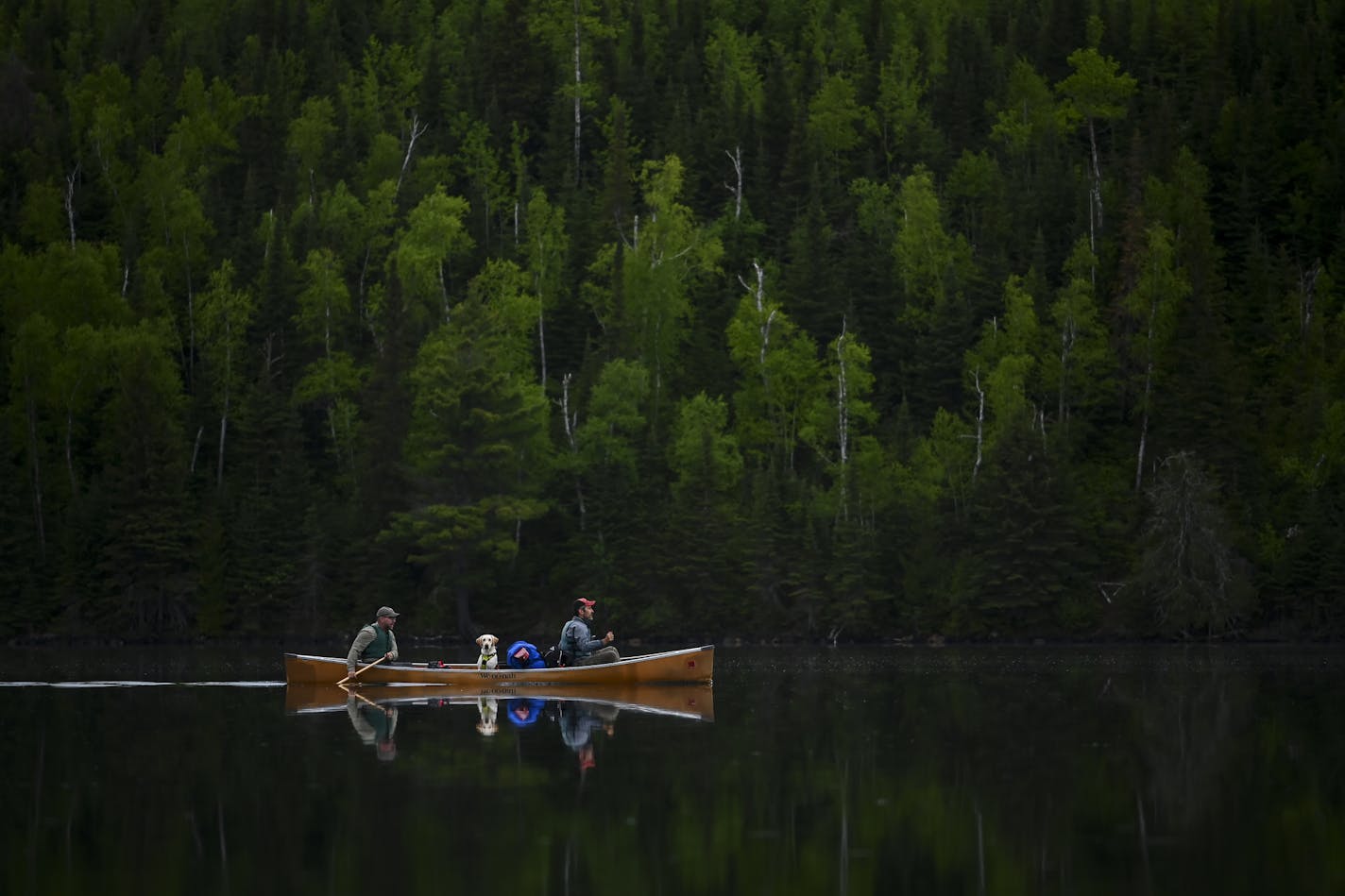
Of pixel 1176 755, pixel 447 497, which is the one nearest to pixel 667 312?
pixel 447 497

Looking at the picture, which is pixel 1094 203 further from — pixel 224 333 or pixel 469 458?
pixel 224 333

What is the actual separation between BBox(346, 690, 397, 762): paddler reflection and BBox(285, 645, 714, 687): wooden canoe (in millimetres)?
1105

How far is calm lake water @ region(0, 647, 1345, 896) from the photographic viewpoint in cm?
1622

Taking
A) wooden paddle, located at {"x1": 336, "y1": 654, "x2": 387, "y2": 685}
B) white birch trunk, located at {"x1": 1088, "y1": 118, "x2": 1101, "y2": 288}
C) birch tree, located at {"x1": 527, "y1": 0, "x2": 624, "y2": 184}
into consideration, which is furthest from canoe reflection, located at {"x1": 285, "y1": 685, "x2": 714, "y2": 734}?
birch tree, located at {"x1": 527, "y1": 0, "x2": 624, "y2": 184}

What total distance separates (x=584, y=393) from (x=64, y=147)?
1385 inches

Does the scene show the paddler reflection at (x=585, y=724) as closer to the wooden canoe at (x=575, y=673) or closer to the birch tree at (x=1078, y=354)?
the wooden canoe at (x=575, y=673)

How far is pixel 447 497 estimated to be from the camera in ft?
279

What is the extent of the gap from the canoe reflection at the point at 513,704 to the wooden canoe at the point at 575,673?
18 centimetres

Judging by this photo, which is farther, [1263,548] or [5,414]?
[5,414]

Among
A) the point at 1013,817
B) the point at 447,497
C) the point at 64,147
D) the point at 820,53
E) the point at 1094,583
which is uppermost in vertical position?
the point at 820,53

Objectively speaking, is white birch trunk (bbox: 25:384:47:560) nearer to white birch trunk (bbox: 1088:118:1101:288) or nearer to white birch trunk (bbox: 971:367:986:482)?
white birch trunk (bbox: 971:367:986:482)

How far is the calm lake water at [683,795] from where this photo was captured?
16219 millimetres

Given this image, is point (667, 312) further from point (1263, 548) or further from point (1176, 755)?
point (1176, 755)

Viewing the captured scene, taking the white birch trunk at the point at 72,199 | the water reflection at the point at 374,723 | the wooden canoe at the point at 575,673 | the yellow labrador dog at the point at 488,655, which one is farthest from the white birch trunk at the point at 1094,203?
the water reflection at the point at 374,723
